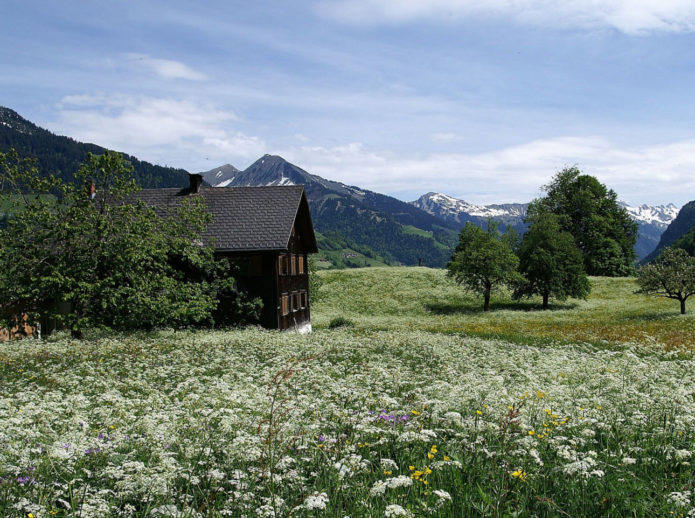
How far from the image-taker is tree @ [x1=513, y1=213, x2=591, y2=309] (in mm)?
52562

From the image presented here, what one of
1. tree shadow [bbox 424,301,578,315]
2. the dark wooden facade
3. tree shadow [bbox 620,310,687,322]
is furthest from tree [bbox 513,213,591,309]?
the dark wooden facade

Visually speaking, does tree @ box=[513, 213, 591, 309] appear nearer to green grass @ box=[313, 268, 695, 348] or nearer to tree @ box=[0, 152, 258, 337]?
green grass @ box=[313, 268, 695, 348]

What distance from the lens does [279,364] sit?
42.8ft

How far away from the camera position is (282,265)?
115 ft

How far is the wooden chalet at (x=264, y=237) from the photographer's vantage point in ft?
109

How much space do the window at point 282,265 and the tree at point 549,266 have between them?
1155 inches

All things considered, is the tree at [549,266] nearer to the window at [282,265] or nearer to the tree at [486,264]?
the tree at [486,264]

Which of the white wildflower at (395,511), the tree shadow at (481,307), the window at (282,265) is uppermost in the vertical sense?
the window at (282,265)

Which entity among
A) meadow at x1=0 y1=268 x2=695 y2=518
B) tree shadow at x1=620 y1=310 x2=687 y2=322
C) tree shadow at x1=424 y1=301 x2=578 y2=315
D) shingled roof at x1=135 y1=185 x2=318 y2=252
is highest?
shingled roof at x1=135 y1=185 x2=318 y2=252

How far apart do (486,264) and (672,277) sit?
16.8 metres

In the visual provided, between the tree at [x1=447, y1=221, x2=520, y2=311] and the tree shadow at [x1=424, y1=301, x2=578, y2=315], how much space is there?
1327 mm

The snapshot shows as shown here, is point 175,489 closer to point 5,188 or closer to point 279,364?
point 279,364

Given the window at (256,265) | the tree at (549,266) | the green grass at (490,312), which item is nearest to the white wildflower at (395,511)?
the green grass at (490,312)

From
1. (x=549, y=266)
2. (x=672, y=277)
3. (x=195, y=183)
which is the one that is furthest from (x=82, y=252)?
(x=549, y=266)
